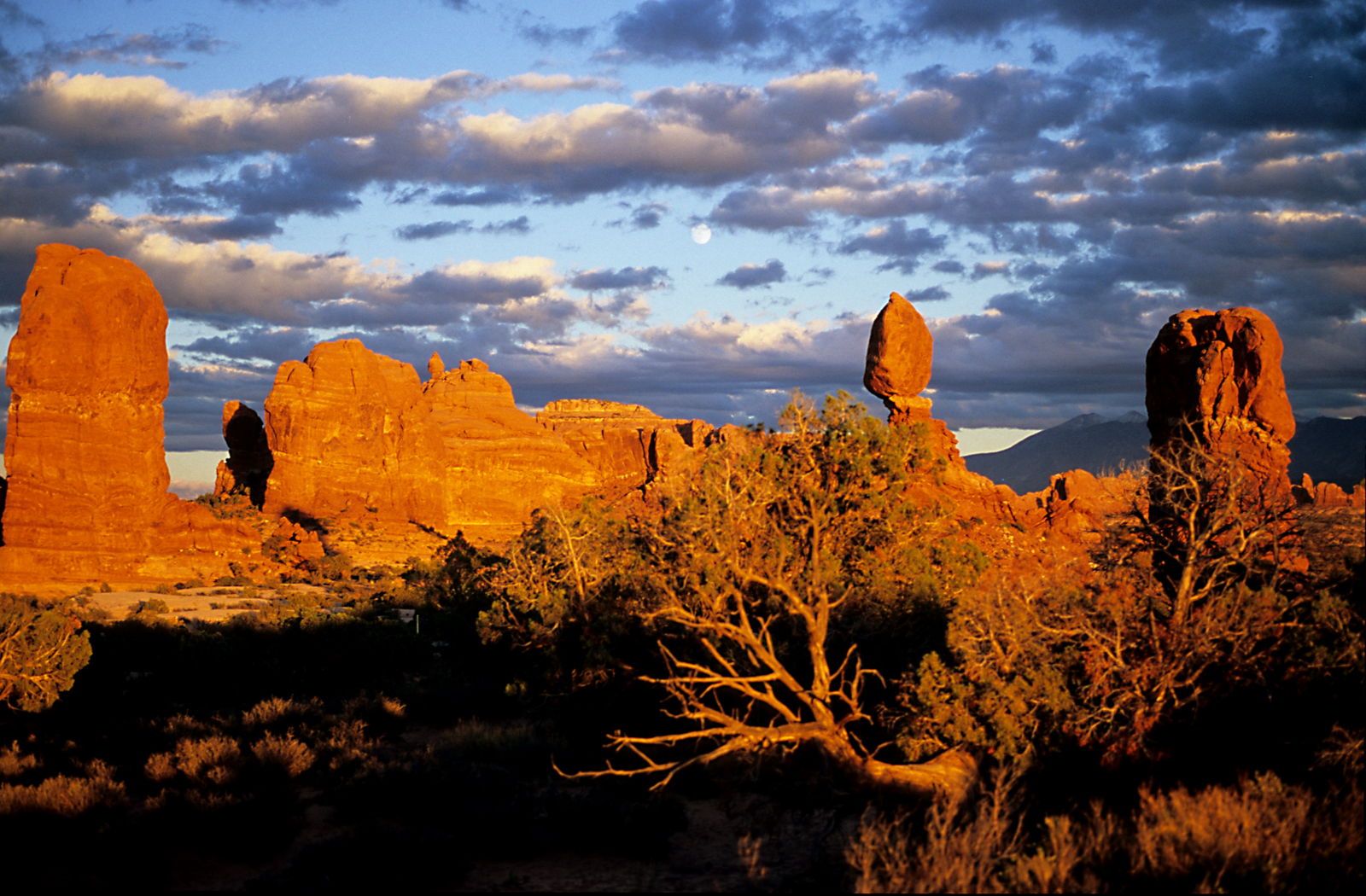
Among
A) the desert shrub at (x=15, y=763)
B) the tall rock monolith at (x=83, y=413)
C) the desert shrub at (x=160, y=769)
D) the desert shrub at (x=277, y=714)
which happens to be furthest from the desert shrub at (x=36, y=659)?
the tall rock monolith at (x=83, y=413)

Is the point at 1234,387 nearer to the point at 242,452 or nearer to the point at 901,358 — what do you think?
the point at 901,358

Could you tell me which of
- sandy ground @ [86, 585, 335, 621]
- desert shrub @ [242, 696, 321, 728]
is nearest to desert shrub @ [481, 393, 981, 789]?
desert shrub @ [242, 696, 321, 728]

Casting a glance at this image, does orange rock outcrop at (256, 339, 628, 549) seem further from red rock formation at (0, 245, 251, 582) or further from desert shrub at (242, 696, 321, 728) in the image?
desert shrub at (242, 696, 321, 728)

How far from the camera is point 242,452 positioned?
7369 cm

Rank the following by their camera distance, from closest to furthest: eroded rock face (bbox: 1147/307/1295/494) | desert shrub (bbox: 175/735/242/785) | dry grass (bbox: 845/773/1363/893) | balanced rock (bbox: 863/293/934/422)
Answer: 1. dry grass (bbox: 845/773/1363/893)
2. desert shrub (bbox: 175/735/242/785)
3. eroded rock face (bbox: 1147/307/1295/494)
4. balanced rock (bbox: 863/293/934/422)

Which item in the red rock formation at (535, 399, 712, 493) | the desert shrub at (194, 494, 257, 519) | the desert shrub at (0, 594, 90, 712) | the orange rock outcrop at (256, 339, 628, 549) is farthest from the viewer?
the red rock formation at (535, 399, 712, 493)

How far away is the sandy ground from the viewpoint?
106ft

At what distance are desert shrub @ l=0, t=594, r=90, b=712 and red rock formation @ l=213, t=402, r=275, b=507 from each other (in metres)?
57.2

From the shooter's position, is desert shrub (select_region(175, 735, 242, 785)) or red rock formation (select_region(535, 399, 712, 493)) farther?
red rock formation (select_region(535, 399, 712, 493))

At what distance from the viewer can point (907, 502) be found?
45.6 feet

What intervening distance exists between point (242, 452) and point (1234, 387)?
74.6m

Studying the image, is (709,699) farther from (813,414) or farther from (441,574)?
(441,574)

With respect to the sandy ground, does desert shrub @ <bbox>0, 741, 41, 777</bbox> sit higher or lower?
higher

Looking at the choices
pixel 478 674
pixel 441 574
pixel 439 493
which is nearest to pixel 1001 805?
pixel 478 674
